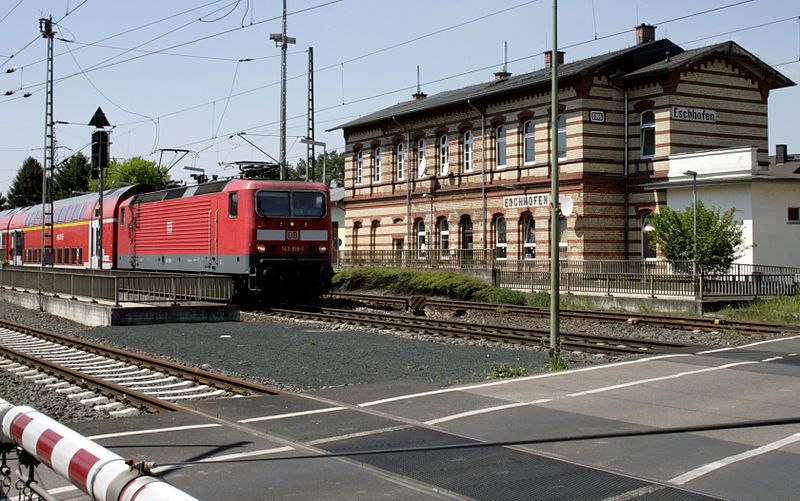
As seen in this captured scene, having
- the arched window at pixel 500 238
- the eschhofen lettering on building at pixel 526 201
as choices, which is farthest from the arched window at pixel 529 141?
the arched window at pixel 500 238

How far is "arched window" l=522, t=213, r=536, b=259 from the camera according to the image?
3706 centimetres

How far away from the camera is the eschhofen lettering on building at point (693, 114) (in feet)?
110

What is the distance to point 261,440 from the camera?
27.8ft

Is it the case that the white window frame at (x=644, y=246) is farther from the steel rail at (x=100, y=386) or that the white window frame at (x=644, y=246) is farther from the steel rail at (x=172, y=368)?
the steel rail at (x=100, y=386)

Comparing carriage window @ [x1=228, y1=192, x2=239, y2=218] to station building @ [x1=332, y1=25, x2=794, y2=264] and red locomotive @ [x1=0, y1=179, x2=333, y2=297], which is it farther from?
station building @ [x1=332, y1=25, x2=794, y2=264]

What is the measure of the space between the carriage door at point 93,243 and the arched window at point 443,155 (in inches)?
632

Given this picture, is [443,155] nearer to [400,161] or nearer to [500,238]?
[400,161]

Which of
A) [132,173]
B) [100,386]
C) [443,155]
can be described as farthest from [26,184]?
[100,386]

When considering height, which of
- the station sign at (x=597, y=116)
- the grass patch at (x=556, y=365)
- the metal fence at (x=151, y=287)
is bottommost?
the grass patch at (x=556, y=365)

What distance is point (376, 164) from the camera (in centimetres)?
4766

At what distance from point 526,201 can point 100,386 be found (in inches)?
1068

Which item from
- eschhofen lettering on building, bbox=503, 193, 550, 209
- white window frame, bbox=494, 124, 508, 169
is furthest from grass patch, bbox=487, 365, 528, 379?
white window frame, bbox=494, 124, 508, 169

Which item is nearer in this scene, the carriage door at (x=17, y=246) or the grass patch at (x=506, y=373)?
the grass patch at (x=506, y=373)

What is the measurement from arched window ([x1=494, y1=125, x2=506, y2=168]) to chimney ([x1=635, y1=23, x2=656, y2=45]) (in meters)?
6.85
